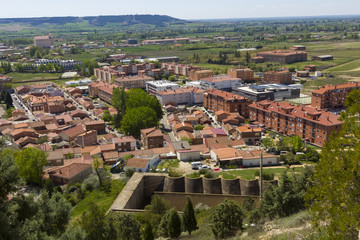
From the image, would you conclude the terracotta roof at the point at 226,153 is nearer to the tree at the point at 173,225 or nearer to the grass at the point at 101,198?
the grass at the point at 101,198

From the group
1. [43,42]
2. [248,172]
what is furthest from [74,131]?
[43,42]

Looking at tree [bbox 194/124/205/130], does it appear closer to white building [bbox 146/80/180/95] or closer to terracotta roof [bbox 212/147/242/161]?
terracotta roof [bbox 212/147/242/161]

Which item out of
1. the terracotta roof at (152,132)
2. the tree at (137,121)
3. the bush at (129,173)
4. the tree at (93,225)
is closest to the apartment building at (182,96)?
the tree at (137,121)

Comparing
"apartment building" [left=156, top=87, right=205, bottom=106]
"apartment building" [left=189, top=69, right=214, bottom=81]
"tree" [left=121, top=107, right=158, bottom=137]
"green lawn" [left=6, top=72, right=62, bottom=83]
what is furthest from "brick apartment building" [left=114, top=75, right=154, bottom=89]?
"tree" [left=121, top=107, right=158, bottom=137]

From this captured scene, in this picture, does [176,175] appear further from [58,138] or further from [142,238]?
[58,138]

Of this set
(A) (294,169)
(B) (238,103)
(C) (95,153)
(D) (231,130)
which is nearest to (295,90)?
(B) (238,103)
